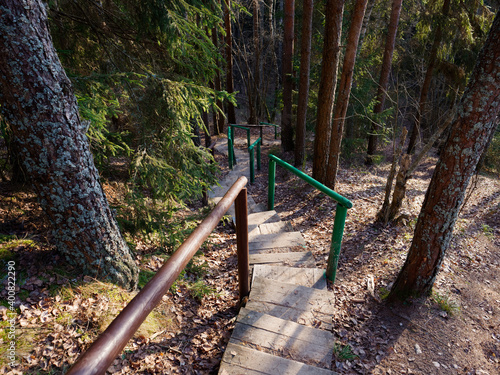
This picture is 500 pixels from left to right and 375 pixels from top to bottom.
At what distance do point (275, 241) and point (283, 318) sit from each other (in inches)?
63.7

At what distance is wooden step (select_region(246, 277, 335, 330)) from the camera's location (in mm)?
2797

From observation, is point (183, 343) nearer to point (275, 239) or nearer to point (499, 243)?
point (275, 239)

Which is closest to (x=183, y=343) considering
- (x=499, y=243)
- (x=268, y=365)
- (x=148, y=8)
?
(x=268, y=365)

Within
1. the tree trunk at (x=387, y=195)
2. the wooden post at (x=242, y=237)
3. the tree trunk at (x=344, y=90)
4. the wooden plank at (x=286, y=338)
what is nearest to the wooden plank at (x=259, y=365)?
the wooden plank at (x=286, y=338)

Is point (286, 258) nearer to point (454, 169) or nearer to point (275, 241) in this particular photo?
point (275, 241)

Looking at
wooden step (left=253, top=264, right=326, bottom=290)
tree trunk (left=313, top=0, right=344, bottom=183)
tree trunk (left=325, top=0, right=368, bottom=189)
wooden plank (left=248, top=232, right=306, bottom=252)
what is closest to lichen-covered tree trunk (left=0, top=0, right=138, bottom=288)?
wooden step (left=253, top=264, right=326, bottom=290)

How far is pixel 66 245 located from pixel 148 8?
136 inches

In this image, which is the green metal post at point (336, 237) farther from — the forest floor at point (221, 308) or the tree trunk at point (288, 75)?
the tree trunk at point (288, 75)

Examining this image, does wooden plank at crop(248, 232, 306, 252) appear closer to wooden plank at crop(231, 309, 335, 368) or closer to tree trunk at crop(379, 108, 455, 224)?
wooden plank at crop(231, 309, 335, 368)

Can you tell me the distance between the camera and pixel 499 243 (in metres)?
6.08

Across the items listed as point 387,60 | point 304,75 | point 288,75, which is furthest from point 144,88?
point 387,60

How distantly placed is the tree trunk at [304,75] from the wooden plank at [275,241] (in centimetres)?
556

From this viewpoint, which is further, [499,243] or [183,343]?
[499,243]

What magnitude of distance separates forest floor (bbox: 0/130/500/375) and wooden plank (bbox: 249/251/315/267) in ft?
1.54
